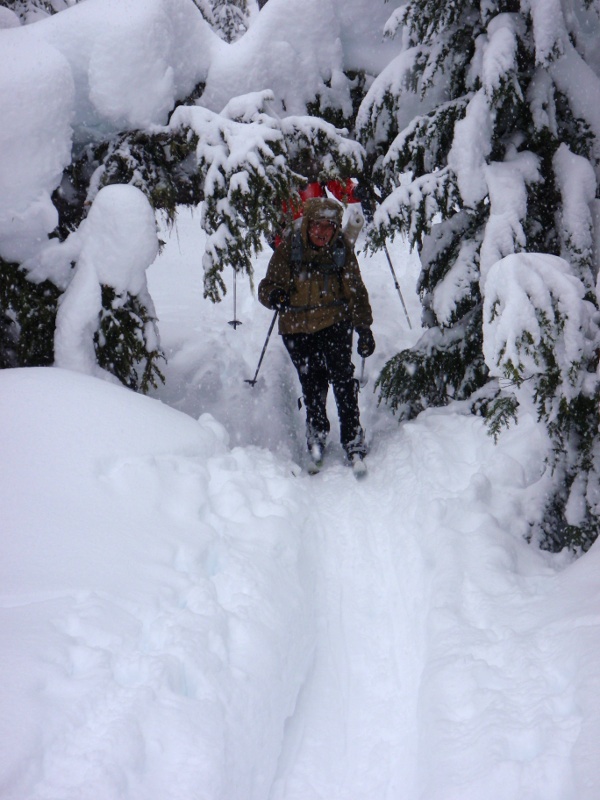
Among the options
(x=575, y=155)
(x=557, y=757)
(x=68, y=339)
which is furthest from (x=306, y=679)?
(x=575, y=155)

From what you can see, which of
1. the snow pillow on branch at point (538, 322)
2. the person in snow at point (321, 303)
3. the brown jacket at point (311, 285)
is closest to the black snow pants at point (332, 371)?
the person in snow at point (321, 303)

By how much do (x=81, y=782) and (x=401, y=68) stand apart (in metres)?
5.48

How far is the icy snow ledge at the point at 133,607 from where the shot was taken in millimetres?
2145

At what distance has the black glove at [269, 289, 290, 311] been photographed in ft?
18.9

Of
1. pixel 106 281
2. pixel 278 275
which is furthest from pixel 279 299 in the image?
pixel 106 281

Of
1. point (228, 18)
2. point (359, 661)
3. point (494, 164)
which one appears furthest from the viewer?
point (228, 18)

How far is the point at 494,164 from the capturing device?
4566mm

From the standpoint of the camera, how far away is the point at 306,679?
321 centimetres

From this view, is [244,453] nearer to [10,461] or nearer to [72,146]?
[10,461]

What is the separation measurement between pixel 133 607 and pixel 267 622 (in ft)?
2.40

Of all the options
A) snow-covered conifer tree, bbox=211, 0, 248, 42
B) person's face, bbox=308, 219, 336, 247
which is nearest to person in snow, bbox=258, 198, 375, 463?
person's face, bbox=308, 219, 336, 247

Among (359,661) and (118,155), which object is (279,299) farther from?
(359,661)

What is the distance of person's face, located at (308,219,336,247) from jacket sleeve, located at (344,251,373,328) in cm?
31

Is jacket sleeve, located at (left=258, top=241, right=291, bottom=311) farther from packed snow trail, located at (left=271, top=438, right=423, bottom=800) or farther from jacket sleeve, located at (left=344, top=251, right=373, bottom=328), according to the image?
packed snow trail, located at (left=271, top=438, right=423, bottom=800)
